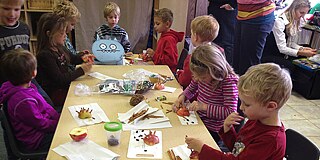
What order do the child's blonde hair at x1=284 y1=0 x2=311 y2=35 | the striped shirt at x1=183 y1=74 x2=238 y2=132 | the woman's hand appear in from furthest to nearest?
1. the woman's hand
2. the child's blonde hair at x1=284 y1=0 x2=311 y2=35
3. the striped shirt at x1=183 y1=74 x2=238 y2=132

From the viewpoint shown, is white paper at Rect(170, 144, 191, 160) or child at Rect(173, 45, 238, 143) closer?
white paper at Rect(170, 144, 191, 160)

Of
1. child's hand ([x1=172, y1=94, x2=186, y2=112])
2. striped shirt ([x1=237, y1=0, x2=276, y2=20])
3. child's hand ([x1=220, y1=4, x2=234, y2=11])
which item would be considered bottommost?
child's hand ([x1=172, y1=94, x2=186, y2=112])

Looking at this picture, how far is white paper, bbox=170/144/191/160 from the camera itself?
1.14 meters

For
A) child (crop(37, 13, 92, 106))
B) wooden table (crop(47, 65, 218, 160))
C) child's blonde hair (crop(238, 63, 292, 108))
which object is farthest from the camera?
child (crop(37, 13, 92, 106))

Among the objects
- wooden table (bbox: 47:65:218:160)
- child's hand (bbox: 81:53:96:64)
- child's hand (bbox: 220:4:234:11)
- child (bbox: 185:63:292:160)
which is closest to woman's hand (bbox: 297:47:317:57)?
child's hand (bbox: 220:4:234:11)

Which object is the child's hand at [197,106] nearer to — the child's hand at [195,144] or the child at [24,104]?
the child's hand at [195,144]

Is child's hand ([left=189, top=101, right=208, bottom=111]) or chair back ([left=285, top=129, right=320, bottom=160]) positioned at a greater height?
child's hand ([left=189, top=101, right=208, bottom=111])

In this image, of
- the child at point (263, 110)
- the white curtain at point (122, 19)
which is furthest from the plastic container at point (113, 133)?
the white curtain at point (122, 19)

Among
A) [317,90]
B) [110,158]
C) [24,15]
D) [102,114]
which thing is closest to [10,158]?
[102,114]

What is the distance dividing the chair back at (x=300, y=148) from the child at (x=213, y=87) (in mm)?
298

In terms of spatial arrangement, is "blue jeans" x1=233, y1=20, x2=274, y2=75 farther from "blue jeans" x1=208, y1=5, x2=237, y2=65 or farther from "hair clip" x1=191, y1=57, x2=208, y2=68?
"hair clip" x1=191, y1=57, x2=208, y2=68

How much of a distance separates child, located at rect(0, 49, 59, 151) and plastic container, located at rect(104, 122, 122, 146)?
433 millimetres

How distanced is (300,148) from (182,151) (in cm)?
52

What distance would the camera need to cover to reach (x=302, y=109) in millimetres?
3094
